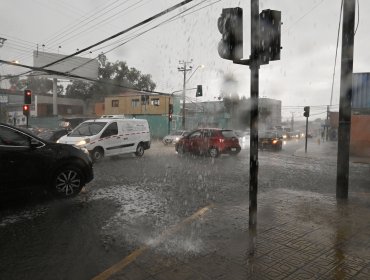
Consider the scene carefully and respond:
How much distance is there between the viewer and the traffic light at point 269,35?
4.32 m

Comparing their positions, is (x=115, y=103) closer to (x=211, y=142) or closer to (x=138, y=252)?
(x=211, y=142)

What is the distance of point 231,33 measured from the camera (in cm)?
429

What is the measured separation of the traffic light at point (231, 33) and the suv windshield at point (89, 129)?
1099cm

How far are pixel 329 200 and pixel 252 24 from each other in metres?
5.02

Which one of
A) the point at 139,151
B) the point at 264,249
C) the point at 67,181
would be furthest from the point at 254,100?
the point at 139,151

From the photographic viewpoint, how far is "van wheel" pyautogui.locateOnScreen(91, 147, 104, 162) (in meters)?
14.1

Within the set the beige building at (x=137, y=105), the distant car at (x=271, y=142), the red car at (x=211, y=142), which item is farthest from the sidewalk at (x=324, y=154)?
the beige building at (x=137, y=105)

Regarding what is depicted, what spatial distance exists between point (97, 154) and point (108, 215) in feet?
27.4

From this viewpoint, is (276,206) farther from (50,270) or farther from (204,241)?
(50,270)

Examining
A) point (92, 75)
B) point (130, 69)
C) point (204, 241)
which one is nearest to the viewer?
point (204, 241)

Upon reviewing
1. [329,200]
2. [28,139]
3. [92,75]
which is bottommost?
[329,200]

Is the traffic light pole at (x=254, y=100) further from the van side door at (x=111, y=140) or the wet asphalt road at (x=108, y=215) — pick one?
the van side door at (x=111, y=140)

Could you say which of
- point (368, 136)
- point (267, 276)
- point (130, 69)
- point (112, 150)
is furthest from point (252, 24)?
point (130, 69)

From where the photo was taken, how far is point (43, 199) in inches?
293
